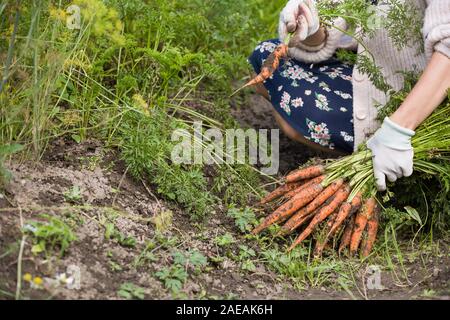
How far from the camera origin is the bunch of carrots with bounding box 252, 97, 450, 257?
220 centimetres

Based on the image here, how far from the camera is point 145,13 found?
8.14ft

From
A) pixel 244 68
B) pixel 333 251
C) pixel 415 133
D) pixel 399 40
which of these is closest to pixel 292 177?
pixel 333 251

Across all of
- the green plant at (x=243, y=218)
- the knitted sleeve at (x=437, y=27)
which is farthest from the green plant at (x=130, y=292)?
the knitted sleeve at (x=437, y=27)

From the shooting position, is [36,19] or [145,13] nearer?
[36,19]

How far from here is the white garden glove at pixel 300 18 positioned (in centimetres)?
232

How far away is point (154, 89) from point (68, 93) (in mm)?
355

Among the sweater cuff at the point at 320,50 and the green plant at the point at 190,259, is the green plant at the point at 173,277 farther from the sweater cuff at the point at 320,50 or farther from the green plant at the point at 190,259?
the sweater cuff at the point at 320,50

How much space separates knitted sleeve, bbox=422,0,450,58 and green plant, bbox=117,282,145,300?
1155 mm

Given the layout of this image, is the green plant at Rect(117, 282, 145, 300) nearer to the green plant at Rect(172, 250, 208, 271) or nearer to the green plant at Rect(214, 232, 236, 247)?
the green plant at Rect(172, 250, 208, 271)

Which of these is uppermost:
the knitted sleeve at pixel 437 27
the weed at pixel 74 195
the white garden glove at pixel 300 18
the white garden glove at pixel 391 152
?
the white garden glove at pixel 300 18

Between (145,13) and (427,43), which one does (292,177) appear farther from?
(145,13)

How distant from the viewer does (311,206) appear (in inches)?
88.0

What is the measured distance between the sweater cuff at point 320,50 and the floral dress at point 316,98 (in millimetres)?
36

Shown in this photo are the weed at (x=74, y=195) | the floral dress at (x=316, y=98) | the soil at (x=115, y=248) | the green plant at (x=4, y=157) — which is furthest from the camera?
the floral dress at (x=316, y=98)
